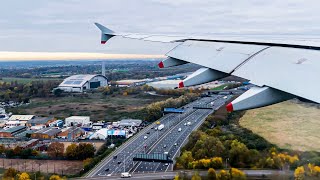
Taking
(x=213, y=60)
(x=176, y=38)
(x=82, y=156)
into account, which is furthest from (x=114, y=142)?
(x=213, y=60)

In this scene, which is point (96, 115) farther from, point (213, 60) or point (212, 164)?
point (213, 60)

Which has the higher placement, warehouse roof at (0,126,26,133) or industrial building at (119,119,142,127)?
industrial building at (119,119,142,127)

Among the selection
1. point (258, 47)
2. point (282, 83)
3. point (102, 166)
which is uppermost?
point (258, 47)

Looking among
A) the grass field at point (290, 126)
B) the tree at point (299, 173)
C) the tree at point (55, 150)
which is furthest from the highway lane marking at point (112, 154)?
the tree at point (299, 173)

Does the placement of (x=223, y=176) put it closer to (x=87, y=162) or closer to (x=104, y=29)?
(x=87, y=162)

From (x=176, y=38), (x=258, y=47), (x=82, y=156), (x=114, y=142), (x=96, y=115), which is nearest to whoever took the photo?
(x=258, y=47)

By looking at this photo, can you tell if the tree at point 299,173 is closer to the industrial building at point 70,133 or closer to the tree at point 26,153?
the tree at point 26,153

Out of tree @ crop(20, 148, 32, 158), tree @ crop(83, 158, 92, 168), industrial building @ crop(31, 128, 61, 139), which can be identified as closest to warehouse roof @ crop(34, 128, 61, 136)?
industrial building @ crop(31, 128, 61, 139)

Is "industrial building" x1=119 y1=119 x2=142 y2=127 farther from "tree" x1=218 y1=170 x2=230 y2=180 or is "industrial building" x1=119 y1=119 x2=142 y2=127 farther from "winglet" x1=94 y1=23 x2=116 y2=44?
"winglet" x1=94 y1=23 x2=116 y2=44
